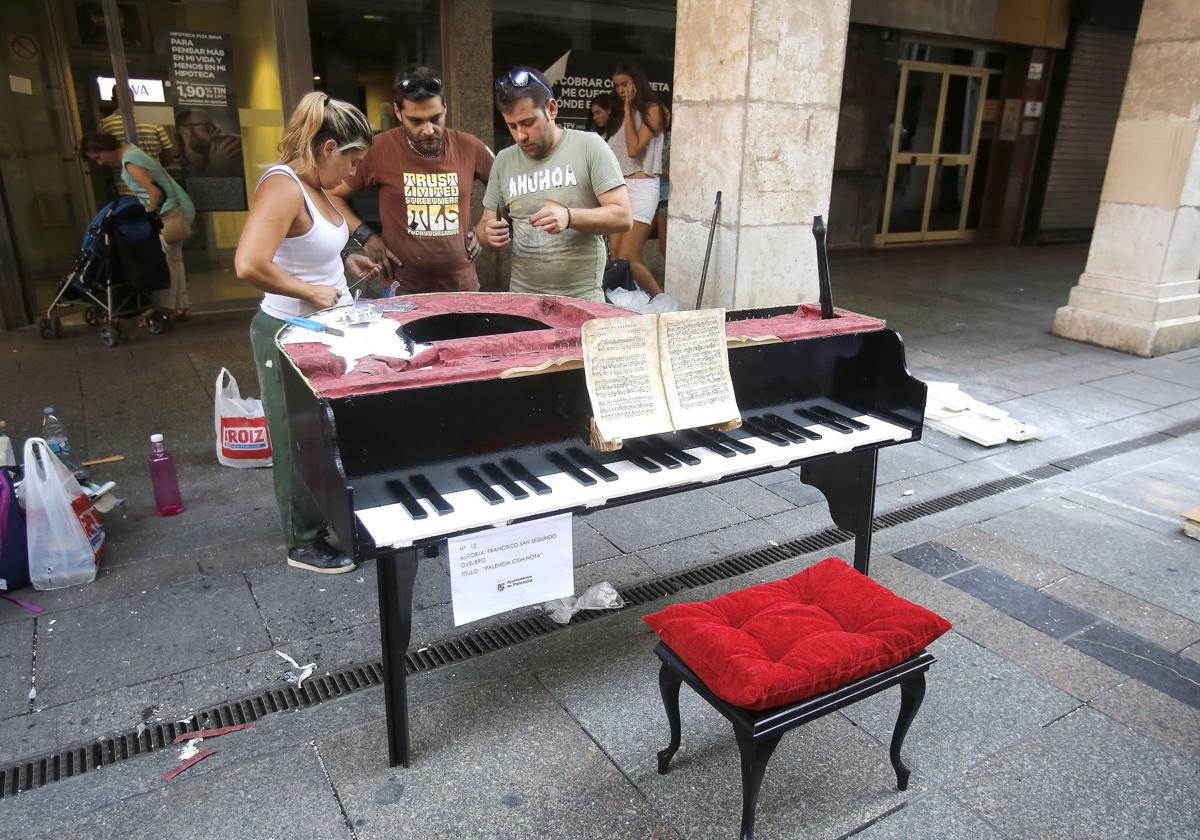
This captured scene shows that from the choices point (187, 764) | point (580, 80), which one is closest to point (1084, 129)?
point (580, 80)

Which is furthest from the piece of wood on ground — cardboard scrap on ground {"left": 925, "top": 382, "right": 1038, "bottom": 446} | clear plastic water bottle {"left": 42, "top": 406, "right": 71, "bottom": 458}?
cardboard scrap on ground {"left": 925, "top": 382, "right": 1038, "bottom": 446}

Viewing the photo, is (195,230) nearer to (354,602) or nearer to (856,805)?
(354,602)

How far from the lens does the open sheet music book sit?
230cm

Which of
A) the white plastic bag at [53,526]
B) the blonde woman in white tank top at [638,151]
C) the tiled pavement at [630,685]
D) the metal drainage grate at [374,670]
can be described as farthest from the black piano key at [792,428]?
the blonde woman in white tank top at [638,151]

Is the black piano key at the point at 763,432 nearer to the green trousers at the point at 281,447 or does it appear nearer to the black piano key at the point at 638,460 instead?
the black piano key at the point at 638,460

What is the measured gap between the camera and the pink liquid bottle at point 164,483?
3.92 meters

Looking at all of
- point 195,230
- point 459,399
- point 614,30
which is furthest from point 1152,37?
point 195,230

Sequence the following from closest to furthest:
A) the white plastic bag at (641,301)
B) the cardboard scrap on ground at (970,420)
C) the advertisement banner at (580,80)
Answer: the cardboard scrap on ground at (970,420) < the white plastic bag at (641,301) < the advertisement banner at (580,80)

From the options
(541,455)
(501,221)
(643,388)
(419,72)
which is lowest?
(541,455)

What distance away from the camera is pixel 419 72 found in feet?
11.8

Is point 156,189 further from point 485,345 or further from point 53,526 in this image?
point 485,345

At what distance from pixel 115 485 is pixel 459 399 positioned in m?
2.98

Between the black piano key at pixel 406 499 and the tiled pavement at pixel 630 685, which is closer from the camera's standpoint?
the black piano key at pixel 406 499

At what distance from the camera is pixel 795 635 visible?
2.13 m
